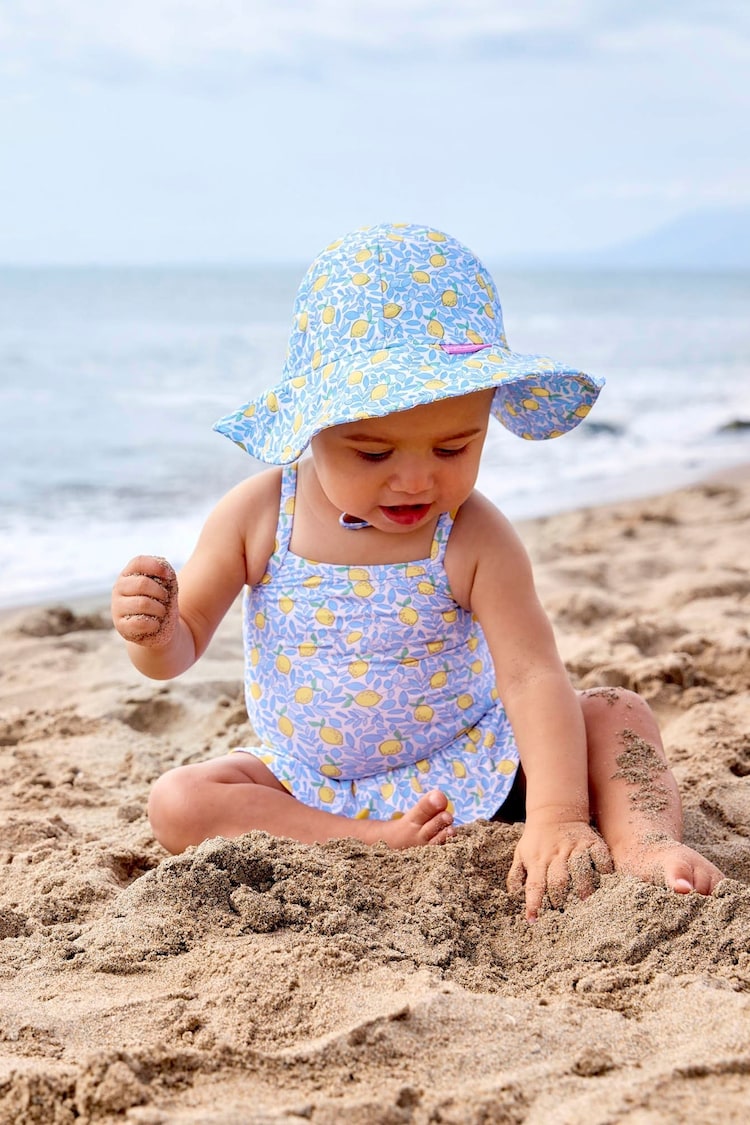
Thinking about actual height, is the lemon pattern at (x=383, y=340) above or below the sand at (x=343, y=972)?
above

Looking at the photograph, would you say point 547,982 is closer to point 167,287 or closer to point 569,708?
point 569,708

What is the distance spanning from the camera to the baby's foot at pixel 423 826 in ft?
7.52

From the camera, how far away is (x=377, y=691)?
249 cm

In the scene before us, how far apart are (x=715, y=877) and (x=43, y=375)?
41.5 feet

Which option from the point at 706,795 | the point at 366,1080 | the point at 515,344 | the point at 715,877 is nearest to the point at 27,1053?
the point at 366,1080

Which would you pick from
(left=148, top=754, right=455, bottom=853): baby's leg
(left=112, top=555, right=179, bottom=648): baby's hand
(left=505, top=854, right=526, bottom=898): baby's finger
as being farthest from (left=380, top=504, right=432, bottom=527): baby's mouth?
(left=505, top=854, right=526, bottom=898): baby's finger

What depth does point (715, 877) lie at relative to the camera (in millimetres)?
2043

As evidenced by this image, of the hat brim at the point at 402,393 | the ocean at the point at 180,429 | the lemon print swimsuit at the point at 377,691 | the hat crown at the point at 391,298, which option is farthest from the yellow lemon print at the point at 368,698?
the ocean at the point at 180,429

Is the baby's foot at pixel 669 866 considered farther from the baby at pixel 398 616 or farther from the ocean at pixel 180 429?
the ocean at pixel 180 429

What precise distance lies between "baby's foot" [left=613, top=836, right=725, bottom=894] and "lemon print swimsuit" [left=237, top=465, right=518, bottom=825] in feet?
1.25

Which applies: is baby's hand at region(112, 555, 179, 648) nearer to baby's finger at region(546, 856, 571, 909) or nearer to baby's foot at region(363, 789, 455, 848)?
baby's foot at region(363, 789, 455, 848)

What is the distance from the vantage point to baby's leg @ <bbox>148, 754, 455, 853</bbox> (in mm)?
2309

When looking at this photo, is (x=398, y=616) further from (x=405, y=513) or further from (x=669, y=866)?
(x=669, y=866)

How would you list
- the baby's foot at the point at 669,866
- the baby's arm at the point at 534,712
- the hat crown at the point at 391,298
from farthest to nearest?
1. the hat crown at the point at 391,298
2. the baby's arm at the point at 534,712
3. the baby's foot at the point at 669,866
